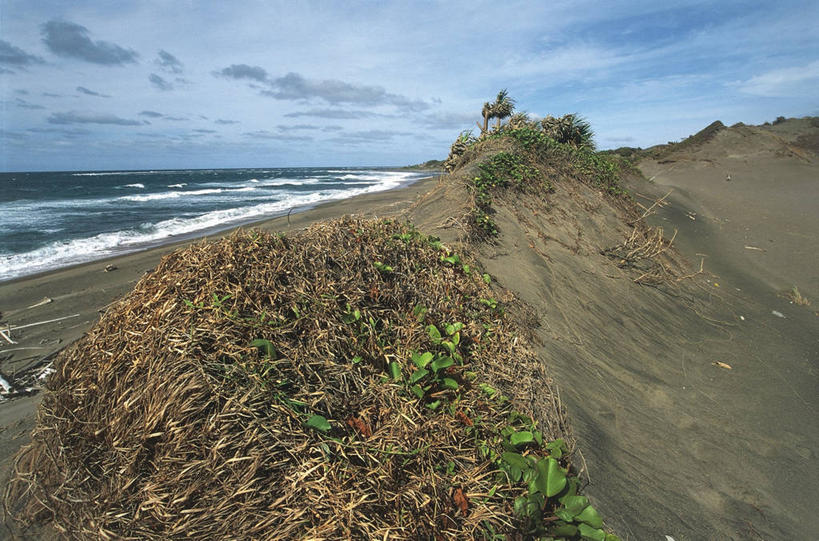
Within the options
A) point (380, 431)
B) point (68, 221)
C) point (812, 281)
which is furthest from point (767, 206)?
point (68, 221)

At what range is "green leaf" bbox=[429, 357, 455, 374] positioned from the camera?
7.51 feet

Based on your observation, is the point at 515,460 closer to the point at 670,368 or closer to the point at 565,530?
the point at 565,530

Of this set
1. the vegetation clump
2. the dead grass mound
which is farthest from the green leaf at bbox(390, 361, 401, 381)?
the vegetation clump

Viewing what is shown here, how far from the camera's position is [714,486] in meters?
2.90

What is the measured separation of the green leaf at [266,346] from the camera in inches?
77.3

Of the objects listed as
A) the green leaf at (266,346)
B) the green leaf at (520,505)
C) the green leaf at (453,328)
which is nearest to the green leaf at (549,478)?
the green leaf at (520,505)

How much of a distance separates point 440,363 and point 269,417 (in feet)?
3.32

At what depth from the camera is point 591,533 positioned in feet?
5.78

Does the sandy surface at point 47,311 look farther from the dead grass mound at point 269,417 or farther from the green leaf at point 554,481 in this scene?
the green leaf at point 554,481

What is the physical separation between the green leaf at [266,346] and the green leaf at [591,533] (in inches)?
68.7

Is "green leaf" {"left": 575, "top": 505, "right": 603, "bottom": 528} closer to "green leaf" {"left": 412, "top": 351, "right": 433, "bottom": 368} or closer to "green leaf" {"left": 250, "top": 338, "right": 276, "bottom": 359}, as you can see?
"green leaf" {"left": 412, "top": 351, "right": 433, "bottom": 368}

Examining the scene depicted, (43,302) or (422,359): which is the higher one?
(422,359)

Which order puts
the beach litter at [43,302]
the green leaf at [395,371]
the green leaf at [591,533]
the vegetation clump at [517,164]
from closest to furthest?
1. the green leaf at [591,533]
2. the green leaf at [395,371]
3. the vegetation clump at [517,164]
4. the beach litter at [43,302]

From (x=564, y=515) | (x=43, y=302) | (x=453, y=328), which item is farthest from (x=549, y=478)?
(x=43, y=302)
